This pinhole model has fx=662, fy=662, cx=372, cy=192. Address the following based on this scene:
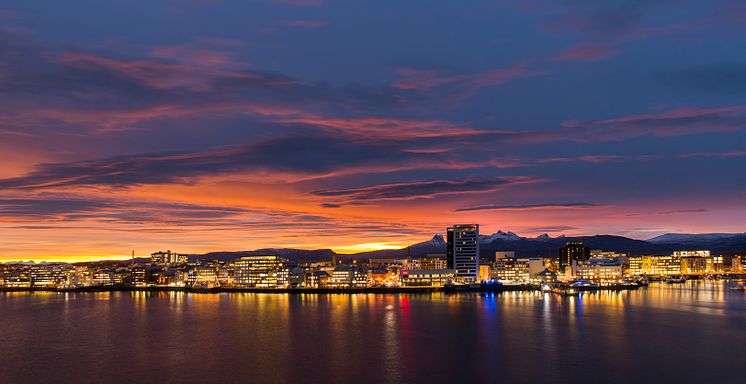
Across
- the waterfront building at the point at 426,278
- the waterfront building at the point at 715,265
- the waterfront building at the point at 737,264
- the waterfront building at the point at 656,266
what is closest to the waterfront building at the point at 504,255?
the waterfront building at the point at 426,278

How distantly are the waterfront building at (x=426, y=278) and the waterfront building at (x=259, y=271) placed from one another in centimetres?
1355

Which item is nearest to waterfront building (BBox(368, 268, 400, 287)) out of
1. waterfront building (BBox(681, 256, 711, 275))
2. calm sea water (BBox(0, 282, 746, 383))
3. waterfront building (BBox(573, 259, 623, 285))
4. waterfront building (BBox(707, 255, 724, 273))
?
waterfront building (BBox(573, 259, 623, 285))

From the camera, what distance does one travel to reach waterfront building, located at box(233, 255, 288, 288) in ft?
244

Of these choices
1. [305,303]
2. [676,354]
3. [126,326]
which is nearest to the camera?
[676,354]

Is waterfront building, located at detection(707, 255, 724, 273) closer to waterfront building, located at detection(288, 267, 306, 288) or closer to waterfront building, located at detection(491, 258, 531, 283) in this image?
waterfront building, located at detection(491, 258, 531, 283)

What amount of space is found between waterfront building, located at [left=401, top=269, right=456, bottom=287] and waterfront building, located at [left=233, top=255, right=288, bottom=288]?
1355cm

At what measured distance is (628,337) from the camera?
90.9ft

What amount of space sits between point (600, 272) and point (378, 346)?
63987 millimetres

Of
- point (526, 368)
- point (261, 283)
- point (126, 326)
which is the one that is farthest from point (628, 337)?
point (261, 283)

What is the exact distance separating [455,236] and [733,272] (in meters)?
66.7

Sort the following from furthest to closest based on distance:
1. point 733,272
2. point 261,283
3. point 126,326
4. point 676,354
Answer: point 733,272
point 261,283
point 126,326
point 676,354

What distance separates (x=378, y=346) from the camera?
25.4m

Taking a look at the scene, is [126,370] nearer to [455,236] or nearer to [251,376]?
[251,376]

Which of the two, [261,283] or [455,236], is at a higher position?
[455,236]
